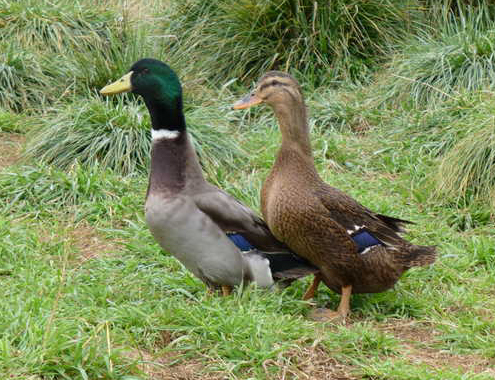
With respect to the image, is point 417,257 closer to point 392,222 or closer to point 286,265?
point 392,222

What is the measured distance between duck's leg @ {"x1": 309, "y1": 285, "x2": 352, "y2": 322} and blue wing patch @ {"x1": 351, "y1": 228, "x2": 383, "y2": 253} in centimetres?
23

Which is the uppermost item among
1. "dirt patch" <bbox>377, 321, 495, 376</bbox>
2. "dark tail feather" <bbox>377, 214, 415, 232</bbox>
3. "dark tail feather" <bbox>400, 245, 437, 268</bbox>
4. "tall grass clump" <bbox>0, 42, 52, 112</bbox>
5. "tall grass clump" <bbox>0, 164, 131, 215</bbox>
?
"tall grass clump" <bbox>0, 42, 52, 112</bbox>

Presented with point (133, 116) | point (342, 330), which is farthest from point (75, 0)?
point (342, 330)

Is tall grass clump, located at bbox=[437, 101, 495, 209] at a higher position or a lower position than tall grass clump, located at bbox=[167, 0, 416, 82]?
lower

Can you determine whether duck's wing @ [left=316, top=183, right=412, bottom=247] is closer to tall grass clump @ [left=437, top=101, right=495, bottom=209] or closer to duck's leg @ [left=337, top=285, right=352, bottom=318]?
duck's leg @ [left=337, top=285, right=352, bottom=318]

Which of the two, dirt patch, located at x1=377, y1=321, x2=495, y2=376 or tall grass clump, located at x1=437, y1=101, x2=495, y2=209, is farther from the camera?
tall grass clump, located at x1=437, y1=101, x2=495, y2=209

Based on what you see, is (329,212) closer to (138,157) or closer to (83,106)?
(138,157)

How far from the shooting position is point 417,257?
5055 mm

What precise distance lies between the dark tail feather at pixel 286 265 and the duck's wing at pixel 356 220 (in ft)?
0.97

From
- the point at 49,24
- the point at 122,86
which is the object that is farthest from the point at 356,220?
the point at 49,24

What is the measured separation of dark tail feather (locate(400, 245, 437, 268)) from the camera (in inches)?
197

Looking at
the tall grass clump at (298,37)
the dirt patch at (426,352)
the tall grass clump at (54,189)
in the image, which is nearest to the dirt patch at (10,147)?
the tall grass clump at (54,189)

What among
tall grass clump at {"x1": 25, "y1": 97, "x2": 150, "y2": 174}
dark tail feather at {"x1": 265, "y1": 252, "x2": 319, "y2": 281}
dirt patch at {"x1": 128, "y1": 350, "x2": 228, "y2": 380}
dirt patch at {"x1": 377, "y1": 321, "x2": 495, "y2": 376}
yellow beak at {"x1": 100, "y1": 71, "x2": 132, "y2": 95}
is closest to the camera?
dirt patch at {"x1": 128, "y1": 350, "x2": 228, "y2": 380}

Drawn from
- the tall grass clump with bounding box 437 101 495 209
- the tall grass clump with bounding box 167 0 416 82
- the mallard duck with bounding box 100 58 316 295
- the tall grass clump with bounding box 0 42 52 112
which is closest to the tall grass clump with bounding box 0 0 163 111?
the tall grass clump with bounding box 0 42 52 112
